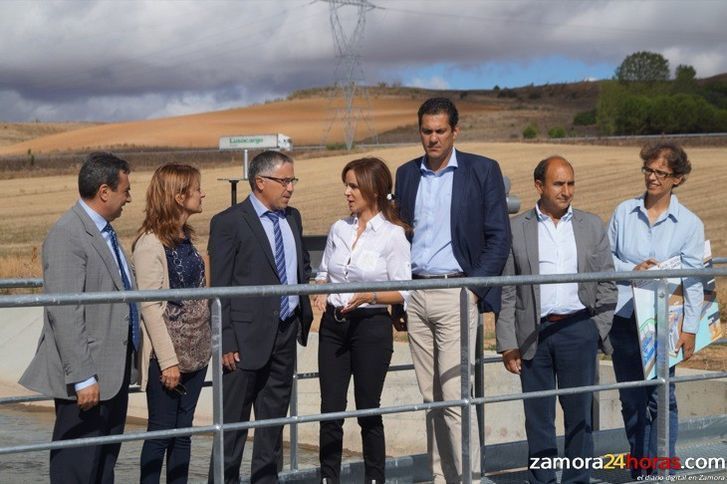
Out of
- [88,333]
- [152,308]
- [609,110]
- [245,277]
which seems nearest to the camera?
[88,333]

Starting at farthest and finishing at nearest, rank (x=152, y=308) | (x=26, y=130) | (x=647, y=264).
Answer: (x=26, y=130)
(x=647, y=264)
(x=152, y=308)

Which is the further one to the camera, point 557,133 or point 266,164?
point 557,133

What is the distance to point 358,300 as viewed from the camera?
17.6 ft

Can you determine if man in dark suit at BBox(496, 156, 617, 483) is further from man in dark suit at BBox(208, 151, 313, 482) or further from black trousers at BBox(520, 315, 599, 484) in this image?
man in dark suit at BBox(208, 151, 313, 482)

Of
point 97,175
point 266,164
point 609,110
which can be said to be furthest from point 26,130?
point 97,175

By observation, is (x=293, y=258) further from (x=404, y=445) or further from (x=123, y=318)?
(x=404, y=445)

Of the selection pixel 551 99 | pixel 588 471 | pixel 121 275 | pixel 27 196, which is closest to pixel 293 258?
pixel 121 275

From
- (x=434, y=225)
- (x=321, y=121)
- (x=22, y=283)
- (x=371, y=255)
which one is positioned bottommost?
(x=22, y=283)

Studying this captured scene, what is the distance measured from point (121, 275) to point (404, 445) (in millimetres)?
6574

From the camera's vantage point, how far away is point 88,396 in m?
4.46

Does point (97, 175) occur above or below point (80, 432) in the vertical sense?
above

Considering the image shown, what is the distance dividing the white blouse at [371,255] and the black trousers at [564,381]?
0.76m

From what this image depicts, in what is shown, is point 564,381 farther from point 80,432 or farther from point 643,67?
point 643,67

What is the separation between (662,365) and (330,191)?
32.2 meters
